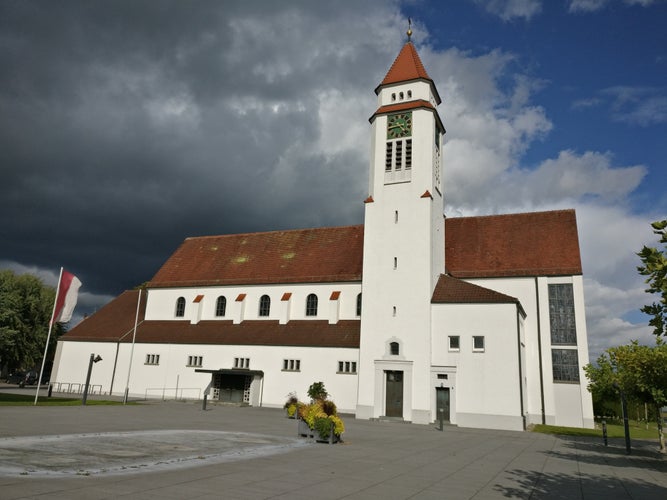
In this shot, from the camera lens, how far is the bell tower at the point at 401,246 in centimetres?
3191

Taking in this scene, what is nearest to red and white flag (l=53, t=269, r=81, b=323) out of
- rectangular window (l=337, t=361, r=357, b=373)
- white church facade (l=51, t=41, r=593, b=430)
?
white church facade (l=51, t=41, r=593, b=430)

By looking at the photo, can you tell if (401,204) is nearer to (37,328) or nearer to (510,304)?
(510,304)

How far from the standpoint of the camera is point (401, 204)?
34.9m

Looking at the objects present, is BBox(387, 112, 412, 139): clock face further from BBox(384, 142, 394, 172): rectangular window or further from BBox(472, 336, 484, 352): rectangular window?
BBox(472, 336, 484, 352): rectangular window

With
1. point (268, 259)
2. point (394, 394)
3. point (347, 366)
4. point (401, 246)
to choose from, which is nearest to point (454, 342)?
point (394, 394)

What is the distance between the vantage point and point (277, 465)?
41.2 ft

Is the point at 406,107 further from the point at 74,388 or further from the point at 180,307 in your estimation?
the point at 74,388

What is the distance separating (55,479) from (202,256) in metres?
39.0

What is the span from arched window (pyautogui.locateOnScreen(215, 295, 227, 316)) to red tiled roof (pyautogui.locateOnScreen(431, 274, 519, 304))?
746 inches

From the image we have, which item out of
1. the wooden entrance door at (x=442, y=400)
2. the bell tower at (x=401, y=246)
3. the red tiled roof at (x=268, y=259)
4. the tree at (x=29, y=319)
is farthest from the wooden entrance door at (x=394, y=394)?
the tree at (x=29, y=319)

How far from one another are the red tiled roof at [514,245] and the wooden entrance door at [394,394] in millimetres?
9254

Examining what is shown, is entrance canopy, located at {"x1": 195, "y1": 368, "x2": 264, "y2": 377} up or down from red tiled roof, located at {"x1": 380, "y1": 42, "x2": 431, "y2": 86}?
down

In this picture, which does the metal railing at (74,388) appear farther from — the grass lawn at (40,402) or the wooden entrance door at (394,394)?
the wooden entrance door at (394,394)

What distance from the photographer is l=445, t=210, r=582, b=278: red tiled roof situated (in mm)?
35281
